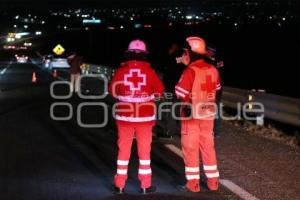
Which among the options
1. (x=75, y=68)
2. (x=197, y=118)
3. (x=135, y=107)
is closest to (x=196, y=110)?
(x=197, y=118)

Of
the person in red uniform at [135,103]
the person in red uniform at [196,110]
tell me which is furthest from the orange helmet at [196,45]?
the person in red uniform at [135,103]

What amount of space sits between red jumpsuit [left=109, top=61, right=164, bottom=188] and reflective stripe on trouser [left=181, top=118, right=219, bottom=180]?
477mm

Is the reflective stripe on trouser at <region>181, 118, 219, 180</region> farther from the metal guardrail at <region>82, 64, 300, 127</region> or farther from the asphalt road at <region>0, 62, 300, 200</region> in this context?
the metal guardrail at <region>82, 64, 300, 127</region>

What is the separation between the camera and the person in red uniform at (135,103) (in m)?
7.82

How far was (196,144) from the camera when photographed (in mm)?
8086

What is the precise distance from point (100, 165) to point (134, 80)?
273 cm

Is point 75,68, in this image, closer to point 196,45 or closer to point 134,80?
point 196,45

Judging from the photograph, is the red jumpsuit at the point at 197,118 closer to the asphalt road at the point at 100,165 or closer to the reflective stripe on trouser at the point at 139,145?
the asphalt road at the point at 100,165

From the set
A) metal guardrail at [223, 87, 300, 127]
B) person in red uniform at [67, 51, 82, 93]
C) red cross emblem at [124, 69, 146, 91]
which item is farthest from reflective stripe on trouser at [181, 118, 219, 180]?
person in red uniform at [67, 51, 82, 93]

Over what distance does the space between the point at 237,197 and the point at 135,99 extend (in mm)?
1713

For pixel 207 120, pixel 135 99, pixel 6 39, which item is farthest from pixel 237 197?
pixel 6 39

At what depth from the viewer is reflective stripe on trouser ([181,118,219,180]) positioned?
317 inches

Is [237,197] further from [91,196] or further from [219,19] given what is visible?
[219,19]

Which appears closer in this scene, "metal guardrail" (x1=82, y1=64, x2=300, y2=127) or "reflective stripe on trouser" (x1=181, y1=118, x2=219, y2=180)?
"reflective stripe on trouser" (x1=181, y1=118, x2=219, y2=180)
